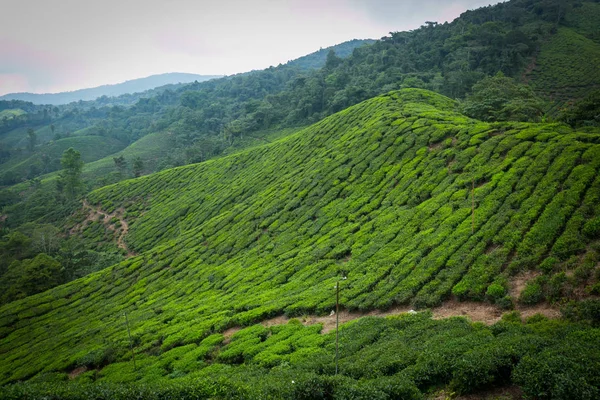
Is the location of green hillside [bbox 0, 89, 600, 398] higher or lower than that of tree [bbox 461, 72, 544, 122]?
lower

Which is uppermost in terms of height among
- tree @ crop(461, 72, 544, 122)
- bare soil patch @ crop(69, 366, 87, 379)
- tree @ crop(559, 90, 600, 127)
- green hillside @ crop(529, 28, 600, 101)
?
green hillside @ crop(529, 28, 600, 101)

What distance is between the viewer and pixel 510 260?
57.7 feet

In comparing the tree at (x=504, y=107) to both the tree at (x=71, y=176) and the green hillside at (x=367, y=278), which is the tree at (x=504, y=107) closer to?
the green hillside at (x=367, y=278)

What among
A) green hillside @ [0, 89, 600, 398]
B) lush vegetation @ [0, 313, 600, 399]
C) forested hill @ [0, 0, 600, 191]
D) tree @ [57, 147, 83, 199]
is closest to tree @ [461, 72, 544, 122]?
forested hill @ [0, 0, 600, 191]

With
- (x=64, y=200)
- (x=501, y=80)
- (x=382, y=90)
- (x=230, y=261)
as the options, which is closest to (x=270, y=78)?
(x=382, y=90)

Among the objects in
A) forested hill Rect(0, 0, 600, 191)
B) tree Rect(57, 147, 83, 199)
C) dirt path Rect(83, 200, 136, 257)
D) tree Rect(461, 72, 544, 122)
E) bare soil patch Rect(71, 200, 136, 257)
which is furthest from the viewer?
tree Rect(57, 147, 83, 199)

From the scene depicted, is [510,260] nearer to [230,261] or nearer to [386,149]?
[386,149]

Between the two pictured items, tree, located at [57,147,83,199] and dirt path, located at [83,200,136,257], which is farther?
tree, located at [57,147,83,199]

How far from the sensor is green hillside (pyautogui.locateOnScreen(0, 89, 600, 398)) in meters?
12.7

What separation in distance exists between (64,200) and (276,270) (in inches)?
2878

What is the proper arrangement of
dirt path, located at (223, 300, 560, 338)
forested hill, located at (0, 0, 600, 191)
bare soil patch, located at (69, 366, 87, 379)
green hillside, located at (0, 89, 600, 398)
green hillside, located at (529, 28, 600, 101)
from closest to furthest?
1. green hillside, located at (0, 89, 600, 398)
2. dirt path, located at (223, 300, 560, 338)
3. bare soil patch, located at (69, 366, 87, 379)
4. green hillside, located at (529, 28, 600, 101)
5. forested hill, located at (0, 0, 600, 191)

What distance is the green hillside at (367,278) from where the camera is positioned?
1269cm

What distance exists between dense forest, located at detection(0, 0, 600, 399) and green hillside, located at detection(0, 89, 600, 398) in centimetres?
12

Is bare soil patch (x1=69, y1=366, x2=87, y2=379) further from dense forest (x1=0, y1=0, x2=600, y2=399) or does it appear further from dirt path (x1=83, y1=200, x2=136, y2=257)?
dirt path (x1=83, y1=200, x2=136, y2=257)
